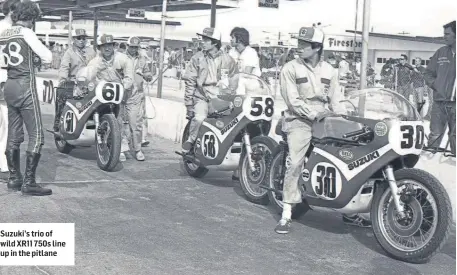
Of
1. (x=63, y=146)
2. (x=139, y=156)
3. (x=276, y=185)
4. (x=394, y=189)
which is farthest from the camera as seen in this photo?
(x=63, y=146)

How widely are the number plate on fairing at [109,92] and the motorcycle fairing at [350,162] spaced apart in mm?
3916

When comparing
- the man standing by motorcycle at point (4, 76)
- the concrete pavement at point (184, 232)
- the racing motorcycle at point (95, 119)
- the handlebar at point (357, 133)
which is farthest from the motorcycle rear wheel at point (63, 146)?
the handlebar at point (357, 133)

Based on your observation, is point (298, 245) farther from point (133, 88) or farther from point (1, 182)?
point (133, 88)

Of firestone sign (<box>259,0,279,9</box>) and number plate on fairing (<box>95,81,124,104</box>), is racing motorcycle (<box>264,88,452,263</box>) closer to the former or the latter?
number plate on fairing (<box>95,81,124,104</box>)

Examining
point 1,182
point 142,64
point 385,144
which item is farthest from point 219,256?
point 142,64

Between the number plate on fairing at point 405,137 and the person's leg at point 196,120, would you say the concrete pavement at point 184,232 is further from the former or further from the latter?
the number plate on fairing at point 405,137

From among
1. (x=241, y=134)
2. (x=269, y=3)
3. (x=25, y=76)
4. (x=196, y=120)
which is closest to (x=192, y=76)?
(x=196, y=120)

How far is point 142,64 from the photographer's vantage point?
1145 cm

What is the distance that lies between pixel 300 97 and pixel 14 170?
3.41 m

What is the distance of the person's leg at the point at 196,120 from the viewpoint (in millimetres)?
8648

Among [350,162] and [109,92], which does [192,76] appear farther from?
[350,162]

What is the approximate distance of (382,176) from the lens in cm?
589

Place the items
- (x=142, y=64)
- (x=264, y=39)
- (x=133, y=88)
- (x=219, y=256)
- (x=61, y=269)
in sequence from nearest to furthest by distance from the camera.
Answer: (x=61, y=269) → (x=219, y=256) → (x=133, y=88) → (x=142, y=64) → (x=264, y=39)

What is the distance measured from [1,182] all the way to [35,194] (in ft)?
2.75
